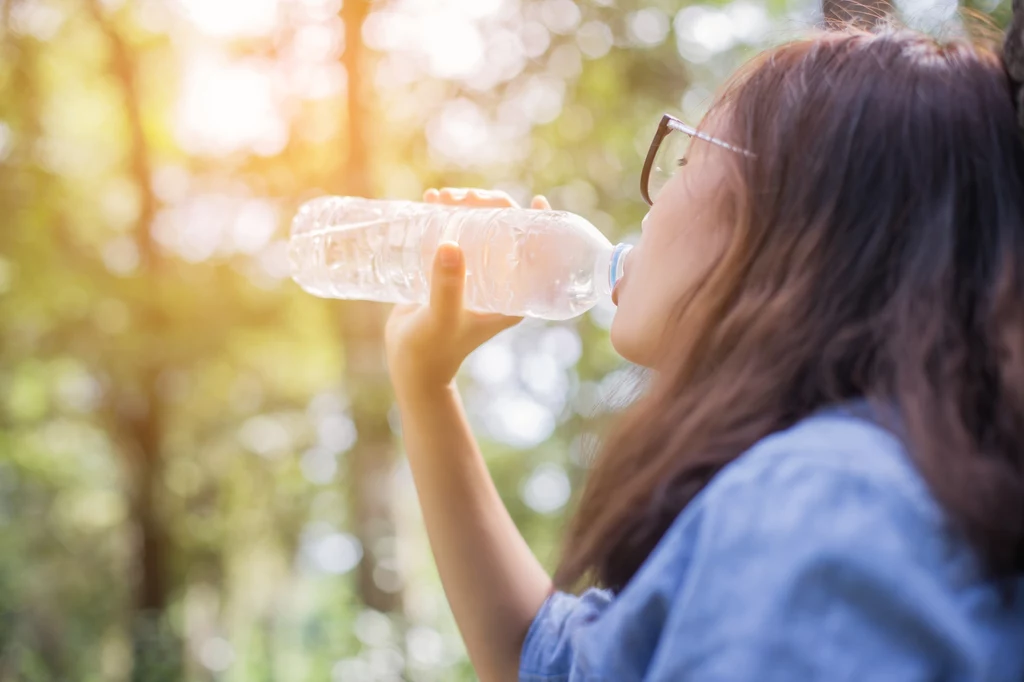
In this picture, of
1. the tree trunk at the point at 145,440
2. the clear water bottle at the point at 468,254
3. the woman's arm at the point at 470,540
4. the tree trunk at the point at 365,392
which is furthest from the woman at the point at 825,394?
the tree trunk at the point at 145,440

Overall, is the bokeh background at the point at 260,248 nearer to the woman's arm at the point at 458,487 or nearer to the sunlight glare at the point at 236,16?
the sunlight glare at the point at 236,16

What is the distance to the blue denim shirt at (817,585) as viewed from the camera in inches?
24.0

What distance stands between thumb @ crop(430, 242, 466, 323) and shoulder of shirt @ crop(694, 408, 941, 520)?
2.26 ft

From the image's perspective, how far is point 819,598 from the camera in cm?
61

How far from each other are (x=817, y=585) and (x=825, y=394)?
8.4 inches

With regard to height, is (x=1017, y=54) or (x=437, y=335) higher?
(x=1017, y=54)

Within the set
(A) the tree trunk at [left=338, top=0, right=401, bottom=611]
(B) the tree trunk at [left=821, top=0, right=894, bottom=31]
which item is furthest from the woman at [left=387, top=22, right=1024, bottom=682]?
(A) the tree trunk at [left=338, top=0, right=401, bottom=611]

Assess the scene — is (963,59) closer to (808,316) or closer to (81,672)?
(808,316)

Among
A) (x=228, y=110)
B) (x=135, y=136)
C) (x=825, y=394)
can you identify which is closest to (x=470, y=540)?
(x=825, y=394)

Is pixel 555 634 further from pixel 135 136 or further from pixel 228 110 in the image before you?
pixel 135 136

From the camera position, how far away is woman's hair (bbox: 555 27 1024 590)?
73cm

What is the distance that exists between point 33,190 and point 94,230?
4.19 feet

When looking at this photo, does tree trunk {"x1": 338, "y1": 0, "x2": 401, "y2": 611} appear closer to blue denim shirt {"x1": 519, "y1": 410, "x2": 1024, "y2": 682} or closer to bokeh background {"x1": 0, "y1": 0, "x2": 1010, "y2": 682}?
bokeh background {"x1": 0, "y1": 0, "x2": 1010, "y2": 682}

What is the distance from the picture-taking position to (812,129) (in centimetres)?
91
